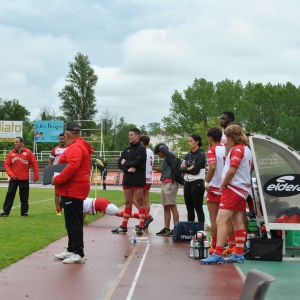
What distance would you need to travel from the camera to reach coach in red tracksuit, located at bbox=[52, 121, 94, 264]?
8531mm

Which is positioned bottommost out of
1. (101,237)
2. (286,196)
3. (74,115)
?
(101,237)

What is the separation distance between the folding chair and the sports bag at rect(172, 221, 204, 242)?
311 inches

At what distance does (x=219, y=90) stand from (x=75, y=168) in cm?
10215

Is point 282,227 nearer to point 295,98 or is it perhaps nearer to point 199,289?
point 199,289

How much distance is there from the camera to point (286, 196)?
30.0ft

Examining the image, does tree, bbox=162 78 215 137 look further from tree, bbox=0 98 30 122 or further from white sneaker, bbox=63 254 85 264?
white sneaker, bbox=63 254 85 264

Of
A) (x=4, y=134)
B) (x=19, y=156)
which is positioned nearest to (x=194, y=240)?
(x=19, y=156)

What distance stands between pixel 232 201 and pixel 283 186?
3.54ft

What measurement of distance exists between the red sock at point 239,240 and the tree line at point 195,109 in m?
79.8

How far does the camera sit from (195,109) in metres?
111

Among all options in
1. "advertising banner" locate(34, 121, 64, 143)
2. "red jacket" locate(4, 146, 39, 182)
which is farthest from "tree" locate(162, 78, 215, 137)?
"red jacket" locate(4, 146, 39, 182)

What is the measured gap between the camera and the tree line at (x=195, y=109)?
95.9 m

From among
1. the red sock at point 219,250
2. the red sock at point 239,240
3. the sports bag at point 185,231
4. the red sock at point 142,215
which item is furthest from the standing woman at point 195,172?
the red sock at point 219,250

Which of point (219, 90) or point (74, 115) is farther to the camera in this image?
point (219, 90)
